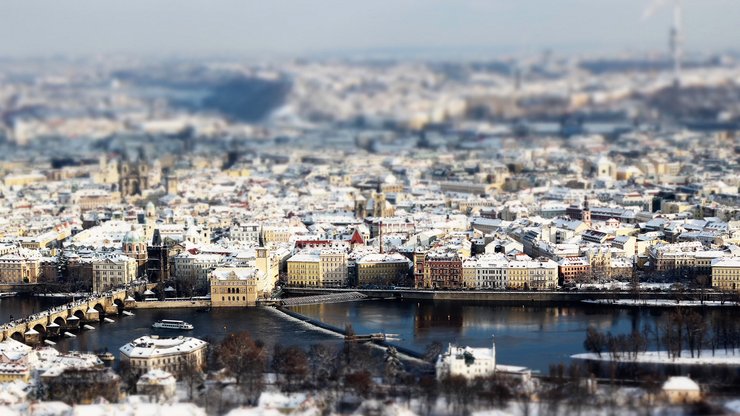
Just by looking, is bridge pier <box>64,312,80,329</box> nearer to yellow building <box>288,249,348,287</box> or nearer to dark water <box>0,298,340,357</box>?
dark water <box>0,298,340,357</box>

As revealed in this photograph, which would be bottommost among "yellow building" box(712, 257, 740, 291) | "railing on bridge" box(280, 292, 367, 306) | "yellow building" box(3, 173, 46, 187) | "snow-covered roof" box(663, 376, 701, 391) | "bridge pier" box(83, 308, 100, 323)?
"snow-covered roof" box(663, 376, 701, 391)

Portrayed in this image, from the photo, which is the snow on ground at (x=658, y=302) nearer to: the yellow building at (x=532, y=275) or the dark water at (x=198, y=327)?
the yellow building at (x=532, y=275)

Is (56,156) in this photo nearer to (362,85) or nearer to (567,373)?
(362,85)

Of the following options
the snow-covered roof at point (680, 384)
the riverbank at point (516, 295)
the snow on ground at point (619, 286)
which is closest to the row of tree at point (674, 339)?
the snow-covered roof at point (680, 384)

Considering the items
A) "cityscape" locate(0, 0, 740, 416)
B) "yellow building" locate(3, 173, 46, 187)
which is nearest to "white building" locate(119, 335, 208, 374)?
"cityscape" locate(0, 0, 740, 416)

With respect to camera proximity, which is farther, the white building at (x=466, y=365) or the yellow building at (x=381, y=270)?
the yellow building at (x=381, y=270)

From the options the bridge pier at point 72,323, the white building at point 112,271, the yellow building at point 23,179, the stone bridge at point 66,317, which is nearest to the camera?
the stone bridge at point 66,317

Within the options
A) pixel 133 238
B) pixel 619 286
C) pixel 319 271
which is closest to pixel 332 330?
pixel 319 271
